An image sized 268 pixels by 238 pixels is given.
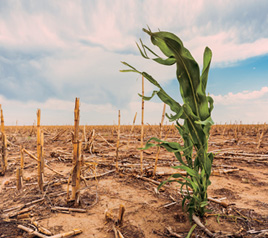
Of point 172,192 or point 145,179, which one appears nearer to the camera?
point 172,192

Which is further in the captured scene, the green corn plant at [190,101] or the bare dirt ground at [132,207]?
the bare dirt ground at [132,207]

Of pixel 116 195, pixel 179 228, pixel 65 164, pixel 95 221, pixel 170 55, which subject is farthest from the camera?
pixel 65 164

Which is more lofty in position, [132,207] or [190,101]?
[190,101]

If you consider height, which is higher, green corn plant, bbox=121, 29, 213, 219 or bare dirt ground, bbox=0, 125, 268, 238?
green corn plant, bbox=121, 29, 213, 219

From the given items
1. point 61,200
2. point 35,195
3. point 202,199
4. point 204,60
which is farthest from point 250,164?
point 35,195

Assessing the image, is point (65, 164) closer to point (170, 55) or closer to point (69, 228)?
point (69, 228)

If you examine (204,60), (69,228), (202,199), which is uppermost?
(204,60)

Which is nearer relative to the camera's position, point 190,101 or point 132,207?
point 190,101

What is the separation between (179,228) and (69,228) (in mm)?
1178

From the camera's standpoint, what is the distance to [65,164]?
487cm

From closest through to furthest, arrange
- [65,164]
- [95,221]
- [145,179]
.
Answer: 1. [95,221]
2. [145,179]
3. [65,164]

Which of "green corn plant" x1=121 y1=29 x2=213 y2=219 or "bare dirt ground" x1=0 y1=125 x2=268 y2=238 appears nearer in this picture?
"green corn plant" x1=121 y1=29 x2=213 y2=219

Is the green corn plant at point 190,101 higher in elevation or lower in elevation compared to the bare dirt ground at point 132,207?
higher

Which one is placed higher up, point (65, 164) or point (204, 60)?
point (204, 60)
